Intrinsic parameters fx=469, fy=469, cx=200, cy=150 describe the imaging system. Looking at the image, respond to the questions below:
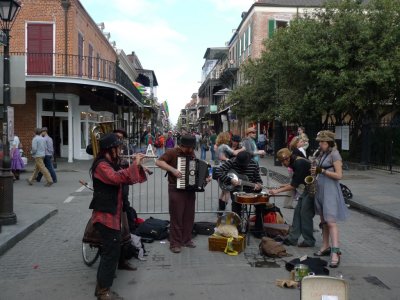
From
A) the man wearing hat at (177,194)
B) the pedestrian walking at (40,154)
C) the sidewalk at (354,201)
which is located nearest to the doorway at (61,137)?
the sidewalk at (354,201)

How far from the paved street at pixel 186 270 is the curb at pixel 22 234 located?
0.08 m

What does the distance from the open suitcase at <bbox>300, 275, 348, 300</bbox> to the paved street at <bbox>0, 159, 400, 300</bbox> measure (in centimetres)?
158

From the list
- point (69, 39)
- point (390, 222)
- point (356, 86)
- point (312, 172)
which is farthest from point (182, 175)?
point (69, 39)

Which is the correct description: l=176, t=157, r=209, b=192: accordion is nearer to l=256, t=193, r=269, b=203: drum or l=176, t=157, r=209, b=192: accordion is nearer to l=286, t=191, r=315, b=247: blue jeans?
l=256, t=193, r=269, b=203: drum

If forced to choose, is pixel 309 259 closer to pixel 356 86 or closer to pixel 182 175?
pixel 182 175

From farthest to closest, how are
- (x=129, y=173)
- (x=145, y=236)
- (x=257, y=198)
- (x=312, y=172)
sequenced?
(x=145, y=236), (x=257, y=198), (x=312, y=172), (x=129, y=173)

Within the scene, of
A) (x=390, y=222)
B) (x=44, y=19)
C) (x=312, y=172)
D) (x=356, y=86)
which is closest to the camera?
(x=312, y=172)

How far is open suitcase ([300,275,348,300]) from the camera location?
11.3 feet

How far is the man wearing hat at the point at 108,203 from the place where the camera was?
4793 mm

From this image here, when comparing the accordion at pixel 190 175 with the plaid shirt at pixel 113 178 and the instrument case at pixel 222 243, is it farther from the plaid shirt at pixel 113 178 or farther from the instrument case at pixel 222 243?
the plaid shirt at pixel 113 178

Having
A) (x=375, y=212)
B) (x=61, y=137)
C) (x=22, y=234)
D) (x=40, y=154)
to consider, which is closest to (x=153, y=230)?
(x=22, y=234)

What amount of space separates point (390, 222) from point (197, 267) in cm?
504

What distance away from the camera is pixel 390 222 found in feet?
30.5

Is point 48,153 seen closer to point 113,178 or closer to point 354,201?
point 354,201
